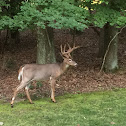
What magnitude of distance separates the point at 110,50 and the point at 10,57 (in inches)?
227

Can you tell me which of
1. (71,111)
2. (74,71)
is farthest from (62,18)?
(74,71)

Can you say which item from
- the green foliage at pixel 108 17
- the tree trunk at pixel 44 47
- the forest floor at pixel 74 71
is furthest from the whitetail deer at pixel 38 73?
the tree trunk at pixel 44 47

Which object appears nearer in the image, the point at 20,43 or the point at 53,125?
the point at 53,125

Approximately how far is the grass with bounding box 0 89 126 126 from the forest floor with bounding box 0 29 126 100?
907 millimetres

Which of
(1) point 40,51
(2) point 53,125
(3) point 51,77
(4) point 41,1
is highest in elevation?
(4) point 41,1

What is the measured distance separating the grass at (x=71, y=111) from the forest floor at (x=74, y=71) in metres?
0.91

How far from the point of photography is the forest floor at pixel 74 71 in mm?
8461

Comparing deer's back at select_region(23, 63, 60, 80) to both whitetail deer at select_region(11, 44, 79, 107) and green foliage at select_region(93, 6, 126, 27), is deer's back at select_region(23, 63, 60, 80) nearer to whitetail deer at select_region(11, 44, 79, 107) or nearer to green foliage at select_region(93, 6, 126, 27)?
whitetail deer at select_region(11, 44, 79, 107)

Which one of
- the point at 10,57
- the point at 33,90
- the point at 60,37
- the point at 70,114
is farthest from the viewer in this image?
the point at 60,37

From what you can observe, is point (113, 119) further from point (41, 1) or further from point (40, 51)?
point (40, 51)

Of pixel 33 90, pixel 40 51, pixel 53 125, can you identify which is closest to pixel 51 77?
pixel 33 90

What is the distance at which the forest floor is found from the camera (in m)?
8.46

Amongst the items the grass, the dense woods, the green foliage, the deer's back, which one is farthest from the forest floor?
the green foliage

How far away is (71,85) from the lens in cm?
884
